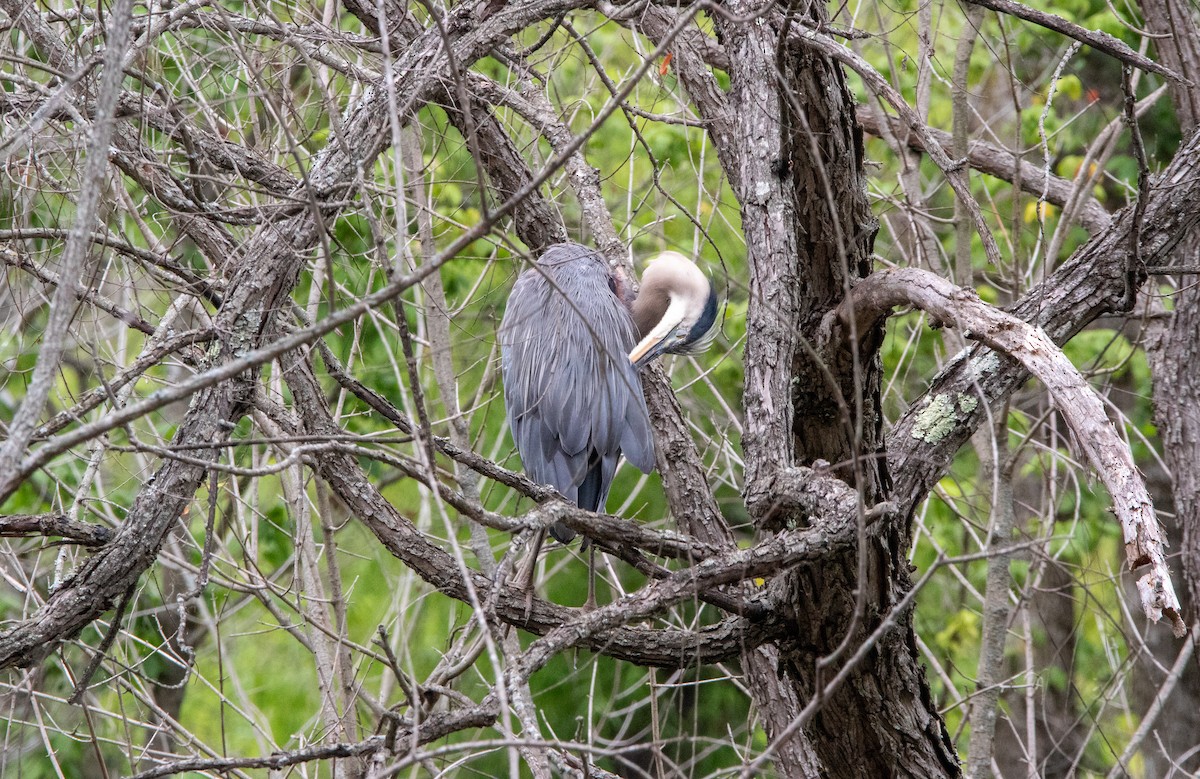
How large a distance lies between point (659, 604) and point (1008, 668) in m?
6.39

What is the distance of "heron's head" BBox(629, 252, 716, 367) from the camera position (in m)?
3.92

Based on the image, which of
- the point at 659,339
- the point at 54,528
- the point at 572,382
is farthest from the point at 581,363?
the point at 54,528

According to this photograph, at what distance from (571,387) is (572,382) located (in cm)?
2

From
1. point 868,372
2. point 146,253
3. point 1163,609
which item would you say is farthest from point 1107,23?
point 146,253

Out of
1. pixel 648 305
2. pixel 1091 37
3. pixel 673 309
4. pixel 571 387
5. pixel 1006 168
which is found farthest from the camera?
pixel 648 305

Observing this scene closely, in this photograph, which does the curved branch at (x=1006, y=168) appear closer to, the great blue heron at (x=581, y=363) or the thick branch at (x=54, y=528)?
the great blue heron at (x=581, y=363)

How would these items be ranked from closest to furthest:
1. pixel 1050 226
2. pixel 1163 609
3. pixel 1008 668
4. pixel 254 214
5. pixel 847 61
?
pixel 1163 609, pixel 847 61, pixel 254 214, pixel 1050 226, pixel 1008 668

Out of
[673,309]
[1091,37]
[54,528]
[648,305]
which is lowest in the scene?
[54,528]

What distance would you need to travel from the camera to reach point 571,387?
384cm

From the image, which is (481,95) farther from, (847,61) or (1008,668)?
(1008,668)

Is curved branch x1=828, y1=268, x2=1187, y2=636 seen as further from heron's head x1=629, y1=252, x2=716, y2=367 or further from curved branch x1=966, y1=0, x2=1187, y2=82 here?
heron's head x1=629, y1=252, x2=716, y2=367

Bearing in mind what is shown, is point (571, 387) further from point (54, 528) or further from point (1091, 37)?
point (1091, 37)

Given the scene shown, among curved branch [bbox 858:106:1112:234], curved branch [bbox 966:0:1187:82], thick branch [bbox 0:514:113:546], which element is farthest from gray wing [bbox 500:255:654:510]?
curved branch [bbox 966:0:1187:82]

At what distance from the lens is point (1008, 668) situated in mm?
7773
